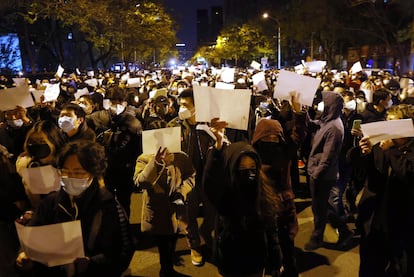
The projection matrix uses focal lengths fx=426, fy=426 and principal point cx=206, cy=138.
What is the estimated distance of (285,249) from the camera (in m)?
4.29

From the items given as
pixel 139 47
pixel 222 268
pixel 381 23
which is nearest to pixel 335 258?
pixel 222 268

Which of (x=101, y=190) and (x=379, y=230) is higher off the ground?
(x=101, y=190)

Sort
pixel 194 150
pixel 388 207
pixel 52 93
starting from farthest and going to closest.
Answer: pixel 52 93, pixel 194 150, pixel 388 207

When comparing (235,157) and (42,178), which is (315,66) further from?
(42,178)

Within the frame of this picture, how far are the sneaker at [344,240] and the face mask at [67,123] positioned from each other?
3697 mm

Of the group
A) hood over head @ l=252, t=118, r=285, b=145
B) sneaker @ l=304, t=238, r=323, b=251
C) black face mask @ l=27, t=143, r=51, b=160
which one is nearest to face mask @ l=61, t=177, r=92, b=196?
black face mask @ l=27, t=143, r=51, b=160

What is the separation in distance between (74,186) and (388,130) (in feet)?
7.84

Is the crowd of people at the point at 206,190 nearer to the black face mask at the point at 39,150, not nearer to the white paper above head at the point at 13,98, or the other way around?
the black face mask at the point at 39,150

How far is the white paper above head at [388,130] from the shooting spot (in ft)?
10.9

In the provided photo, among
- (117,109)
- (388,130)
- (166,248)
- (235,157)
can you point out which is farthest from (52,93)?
(388,130)

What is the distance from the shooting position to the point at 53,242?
92.6 inches

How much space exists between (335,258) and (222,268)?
102 inches

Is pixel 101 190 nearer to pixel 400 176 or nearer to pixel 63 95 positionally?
pixel 400 176

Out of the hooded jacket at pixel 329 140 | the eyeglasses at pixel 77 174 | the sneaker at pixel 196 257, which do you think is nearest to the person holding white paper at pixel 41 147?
the eyeglasses at pixel 77 174
